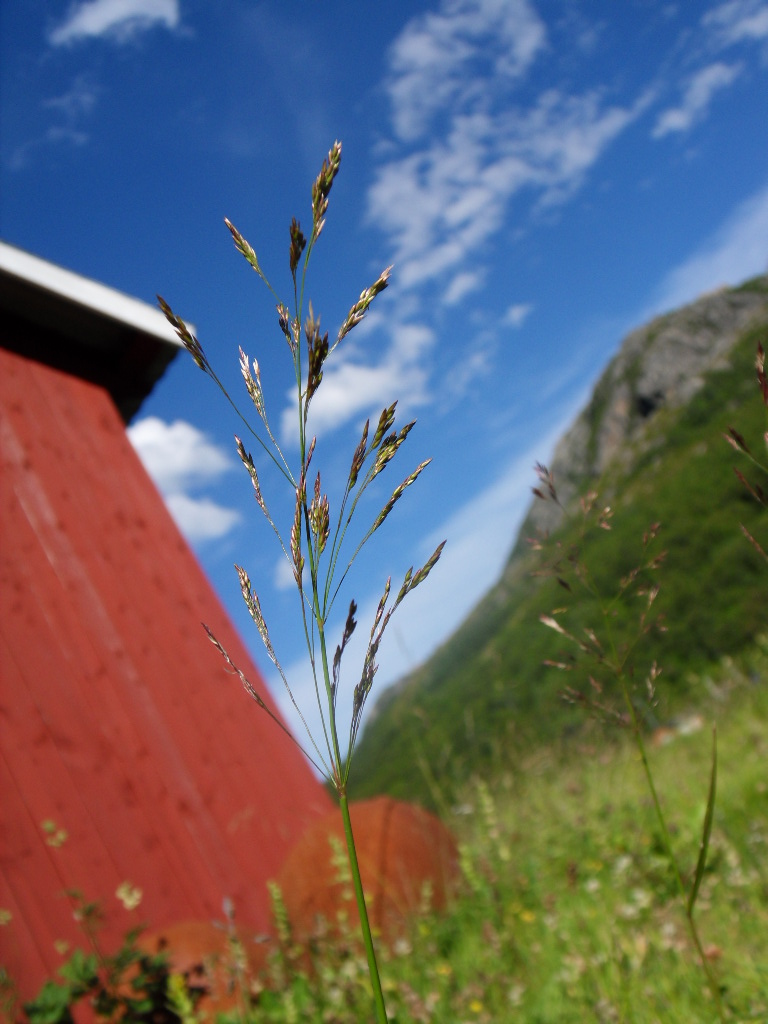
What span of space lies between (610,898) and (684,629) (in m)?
29.0

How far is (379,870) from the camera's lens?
3750mm

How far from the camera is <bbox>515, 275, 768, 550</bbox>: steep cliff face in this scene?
94.2m

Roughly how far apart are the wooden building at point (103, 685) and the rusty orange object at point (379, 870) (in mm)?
802

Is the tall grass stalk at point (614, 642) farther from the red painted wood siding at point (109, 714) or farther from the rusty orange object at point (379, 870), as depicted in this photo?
the red painted wood siding at point (109, 714)

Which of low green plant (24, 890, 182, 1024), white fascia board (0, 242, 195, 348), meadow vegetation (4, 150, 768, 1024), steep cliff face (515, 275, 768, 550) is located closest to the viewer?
meadow vegetation (4, 150, 768, 1024)

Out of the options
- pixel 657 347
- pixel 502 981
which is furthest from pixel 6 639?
pixel 657 347

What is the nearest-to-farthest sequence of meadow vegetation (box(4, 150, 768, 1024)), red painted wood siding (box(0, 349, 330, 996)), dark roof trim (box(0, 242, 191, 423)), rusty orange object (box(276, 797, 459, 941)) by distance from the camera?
meadow vegetation (box(4, 150, 768, 1024)), rusty orange object (box(276, 797, 459, 941)), red painted wood siding (box(0, 349, 330, 996)), dark roof trim (box(0, 242, 191, 423))

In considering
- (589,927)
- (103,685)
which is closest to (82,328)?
(103,685)

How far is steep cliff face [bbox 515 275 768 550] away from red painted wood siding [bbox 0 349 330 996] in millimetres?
84787

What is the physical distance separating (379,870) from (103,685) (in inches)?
78.7

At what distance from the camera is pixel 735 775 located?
13.0ft

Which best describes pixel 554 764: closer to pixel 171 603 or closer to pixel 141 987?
pixel 171 603

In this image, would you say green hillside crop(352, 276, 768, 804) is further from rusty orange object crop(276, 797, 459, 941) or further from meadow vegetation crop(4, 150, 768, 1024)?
rusty orange object crop(276, 797, 459, 941)

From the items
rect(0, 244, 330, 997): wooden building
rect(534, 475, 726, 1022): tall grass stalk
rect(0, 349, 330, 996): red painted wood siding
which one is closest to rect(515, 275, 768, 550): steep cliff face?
rect(0, 244, 330, 997): wooden building
